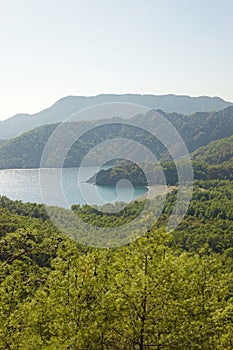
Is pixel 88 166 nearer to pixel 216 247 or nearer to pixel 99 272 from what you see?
pixel 216 247

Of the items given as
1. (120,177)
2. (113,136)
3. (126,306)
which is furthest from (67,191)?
(113,136)

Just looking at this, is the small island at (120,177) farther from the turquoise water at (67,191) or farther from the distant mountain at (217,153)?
the distant mountain at (217,153)

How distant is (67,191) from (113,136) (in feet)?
229

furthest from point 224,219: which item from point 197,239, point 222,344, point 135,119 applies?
point 135,119

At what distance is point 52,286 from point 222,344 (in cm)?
295

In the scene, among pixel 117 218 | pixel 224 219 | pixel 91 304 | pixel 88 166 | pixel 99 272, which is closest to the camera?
pixel 91 304

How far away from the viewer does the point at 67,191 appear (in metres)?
61.4

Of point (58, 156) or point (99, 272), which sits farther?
point (58, 156)

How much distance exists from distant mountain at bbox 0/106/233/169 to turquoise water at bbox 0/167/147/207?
70.1 ft

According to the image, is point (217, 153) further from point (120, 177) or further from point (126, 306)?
point (126, 306)

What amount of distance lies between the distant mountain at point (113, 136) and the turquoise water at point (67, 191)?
2137cm

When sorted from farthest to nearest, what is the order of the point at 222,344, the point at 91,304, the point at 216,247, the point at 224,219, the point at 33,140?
the point at 33,140, the point at 224,219, the point at 216,247, the point at 222,344, the point at 91,304

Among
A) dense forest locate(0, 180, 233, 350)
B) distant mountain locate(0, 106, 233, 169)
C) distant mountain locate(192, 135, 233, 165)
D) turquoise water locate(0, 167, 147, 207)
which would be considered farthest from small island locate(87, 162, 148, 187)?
dense forest locate(0, 180, 233, 350)

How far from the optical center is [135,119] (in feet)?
433
